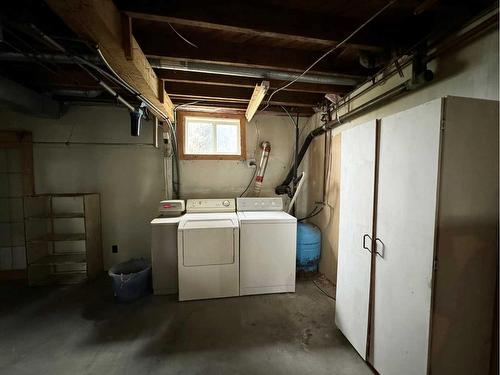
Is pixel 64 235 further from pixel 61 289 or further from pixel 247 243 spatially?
pixel 247 243

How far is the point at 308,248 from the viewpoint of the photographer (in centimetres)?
302

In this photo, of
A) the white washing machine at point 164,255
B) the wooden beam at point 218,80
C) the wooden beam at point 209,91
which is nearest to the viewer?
the wooden beam at point 218,80

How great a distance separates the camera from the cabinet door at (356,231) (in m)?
1.59

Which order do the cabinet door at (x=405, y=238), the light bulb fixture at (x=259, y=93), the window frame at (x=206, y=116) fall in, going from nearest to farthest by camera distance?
1. the cabinet door at (x=405, y=238)
2. the light bulb fixture at (x=259, y=93)
3. the window frame at (x=206, y=116)

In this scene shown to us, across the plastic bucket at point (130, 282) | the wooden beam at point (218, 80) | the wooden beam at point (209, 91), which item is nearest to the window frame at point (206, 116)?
the wooden beam at point (209, 91)

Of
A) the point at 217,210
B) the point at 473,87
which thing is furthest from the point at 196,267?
the point at 473,87

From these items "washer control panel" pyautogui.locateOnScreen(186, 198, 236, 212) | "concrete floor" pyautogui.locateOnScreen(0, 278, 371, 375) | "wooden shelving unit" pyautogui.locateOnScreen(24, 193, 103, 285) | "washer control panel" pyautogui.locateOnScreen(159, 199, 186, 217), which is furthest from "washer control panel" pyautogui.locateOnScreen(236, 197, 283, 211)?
"wooden shelving unit" pyautogui.locateOnScreen(24, 193, 103, 285)

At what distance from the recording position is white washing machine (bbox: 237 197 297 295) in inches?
103

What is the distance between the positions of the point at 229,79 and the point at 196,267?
2.16 m

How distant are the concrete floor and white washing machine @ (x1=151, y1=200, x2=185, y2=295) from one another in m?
0.16

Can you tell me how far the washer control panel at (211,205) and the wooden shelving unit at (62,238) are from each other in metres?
1.34

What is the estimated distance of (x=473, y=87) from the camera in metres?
1.35

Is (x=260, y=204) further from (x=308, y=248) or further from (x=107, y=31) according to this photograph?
(x=107, y=31)

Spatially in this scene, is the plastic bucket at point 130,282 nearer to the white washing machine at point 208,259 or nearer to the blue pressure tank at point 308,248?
the white washing machine at point 208,259
